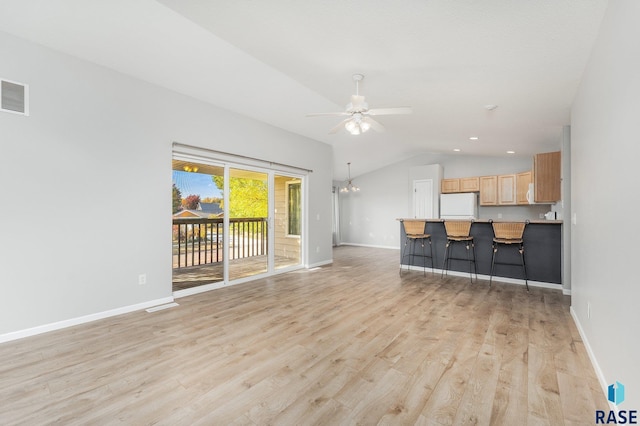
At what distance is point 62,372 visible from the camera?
210cm

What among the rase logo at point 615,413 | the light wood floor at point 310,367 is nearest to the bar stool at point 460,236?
the light wood floor at point 310,367

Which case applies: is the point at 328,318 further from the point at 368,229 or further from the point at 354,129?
the point at 368,229

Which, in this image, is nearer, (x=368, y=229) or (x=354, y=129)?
(x=354, y=129)

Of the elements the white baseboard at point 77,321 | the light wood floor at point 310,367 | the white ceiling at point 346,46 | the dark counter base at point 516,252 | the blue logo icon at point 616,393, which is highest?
the white ceiling at point 346,46

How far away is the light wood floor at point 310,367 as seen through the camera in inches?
65.5

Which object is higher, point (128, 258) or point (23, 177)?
point (23, 177)

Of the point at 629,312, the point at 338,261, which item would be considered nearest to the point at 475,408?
the point at 629,312

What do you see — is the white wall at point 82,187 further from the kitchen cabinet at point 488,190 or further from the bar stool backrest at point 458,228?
the kitchen cabinet at point 488,190

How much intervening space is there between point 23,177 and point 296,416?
3.32m

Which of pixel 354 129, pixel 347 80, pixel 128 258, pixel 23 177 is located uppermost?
pixel 347 80

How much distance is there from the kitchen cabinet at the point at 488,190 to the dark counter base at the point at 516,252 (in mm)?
2835

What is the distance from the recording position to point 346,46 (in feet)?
8.57

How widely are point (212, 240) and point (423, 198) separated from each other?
6139 mm

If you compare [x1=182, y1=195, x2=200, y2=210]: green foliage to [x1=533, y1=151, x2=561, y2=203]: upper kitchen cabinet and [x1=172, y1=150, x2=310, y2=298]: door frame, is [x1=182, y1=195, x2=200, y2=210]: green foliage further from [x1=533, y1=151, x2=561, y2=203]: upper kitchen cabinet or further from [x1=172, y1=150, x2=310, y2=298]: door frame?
[x1=533, y1=151, x2=561, y2=203]: upper kitchen cabinet
